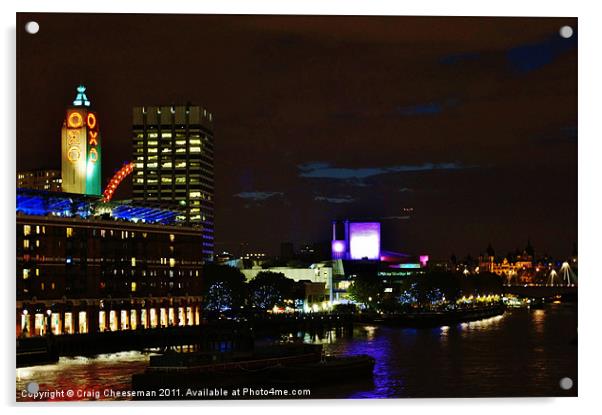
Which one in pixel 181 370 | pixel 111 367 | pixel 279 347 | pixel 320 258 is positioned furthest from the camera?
pixel 320 258

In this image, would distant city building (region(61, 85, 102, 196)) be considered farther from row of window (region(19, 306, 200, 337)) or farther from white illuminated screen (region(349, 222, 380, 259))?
white illuminated screen (region(349, 222, 380, 259))

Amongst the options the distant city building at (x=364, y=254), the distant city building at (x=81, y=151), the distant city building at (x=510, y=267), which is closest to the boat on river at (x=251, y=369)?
the distant city building at (x=81, y=151)

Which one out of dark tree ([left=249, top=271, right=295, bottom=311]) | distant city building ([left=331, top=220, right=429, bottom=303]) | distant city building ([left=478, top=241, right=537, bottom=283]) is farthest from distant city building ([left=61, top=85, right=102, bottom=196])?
distant city building ([left=478, top=241, right=537, bottom=283])

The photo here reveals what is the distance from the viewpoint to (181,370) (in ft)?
81.5

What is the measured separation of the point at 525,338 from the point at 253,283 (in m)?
28.7

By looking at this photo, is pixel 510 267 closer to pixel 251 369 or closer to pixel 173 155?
pixel 173 155

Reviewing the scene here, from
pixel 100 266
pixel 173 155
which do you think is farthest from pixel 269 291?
pixel 173 155

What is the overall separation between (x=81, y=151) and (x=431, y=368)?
69.6 feet

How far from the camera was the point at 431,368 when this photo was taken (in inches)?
1256

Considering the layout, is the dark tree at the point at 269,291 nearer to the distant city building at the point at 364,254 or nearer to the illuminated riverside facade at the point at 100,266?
the illuminated riverside facade at the point at 100,266

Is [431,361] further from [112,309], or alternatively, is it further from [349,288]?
[349,288]

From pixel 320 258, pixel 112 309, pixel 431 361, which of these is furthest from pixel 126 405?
pixel 320 258

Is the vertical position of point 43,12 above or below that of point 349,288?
above
